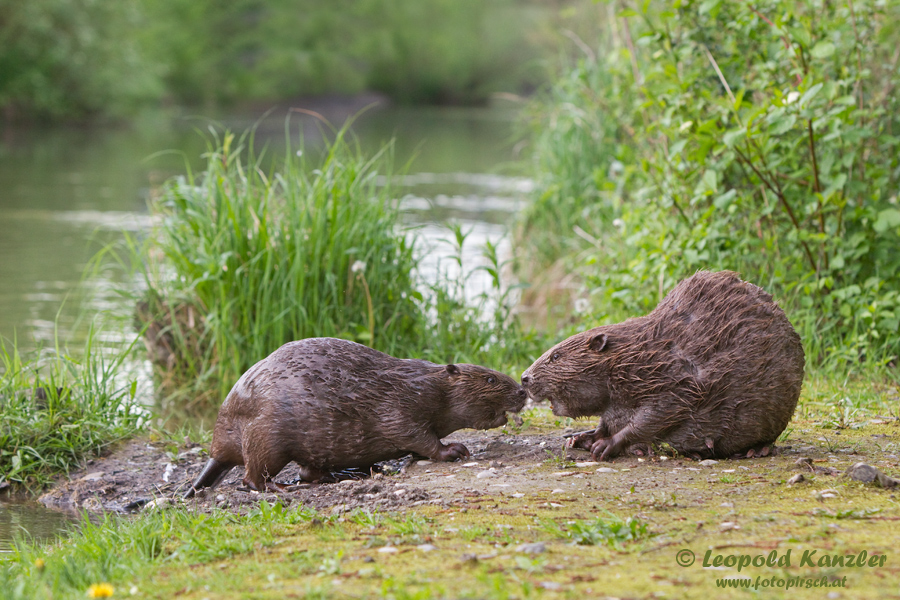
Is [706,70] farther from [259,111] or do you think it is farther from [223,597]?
[259,111]

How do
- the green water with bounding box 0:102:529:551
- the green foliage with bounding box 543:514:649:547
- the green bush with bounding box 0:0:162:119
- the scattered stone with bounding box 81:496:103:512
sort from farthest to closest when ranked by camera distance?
the green bush with bounding box 0:0:162:119
the green water with bounding box 0:102:529:551
the scattered stone with bounding box 81:496:103:512
the green foliage with bounding box 543:514:649:547

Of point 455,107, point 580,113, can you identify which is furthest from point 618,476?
point 455,107

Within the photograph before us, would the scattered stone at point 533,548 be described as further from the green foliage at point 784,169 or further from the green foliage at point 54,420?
the green foliage at point 784,169

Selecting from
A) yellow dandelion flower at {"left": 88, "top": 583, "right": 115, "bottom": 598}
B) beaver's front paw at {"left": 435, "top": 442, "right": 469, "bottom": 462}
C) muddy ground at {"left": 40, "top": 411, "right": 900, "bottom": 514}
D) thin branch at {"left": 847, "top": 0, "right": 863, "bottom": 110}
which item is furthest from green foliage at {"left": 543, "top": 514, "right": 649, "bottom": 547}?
thin branch at {"left": 847, "top": 0, "right": 863, "bottom": 110}

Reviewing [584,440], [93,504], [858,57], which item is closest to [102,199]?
[93,504]

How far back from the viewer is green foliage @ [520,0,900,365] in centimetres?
648

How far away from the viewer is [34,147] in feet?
95.5

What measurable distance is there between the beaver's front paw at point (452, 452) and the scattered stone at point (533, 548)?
1.61 m

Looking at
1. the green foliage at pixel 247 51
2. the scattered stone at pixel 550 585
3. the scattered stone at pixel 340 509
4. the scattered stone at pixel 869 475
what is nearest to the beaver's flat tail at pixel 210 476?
the scattered stone at pixel 340 509

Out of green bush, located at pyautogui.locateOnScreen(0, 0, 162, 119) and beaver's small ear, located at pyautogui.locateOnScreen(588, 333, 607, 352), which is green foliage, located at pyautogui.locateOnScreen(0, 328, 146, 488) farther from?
green bush, located at pyautogui.locateOnScreen(0, 0, 162, 119)

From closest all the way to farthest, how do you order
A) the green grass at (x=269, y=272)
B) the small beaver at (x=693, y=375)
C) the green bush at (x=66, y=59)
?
the small beaver at (x=693, y=375), the green grass at (x=269, y=272), the green bush at (x=66, y=59)

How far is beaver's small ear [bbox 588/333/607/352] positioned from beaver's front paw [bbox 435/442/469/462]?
897mm

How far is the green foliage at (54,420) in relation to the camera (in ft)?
17.9

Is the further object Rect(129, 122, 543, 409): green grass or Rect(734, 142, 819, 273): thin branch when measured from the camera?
Rect(129, 122, 543, 409): green grass
